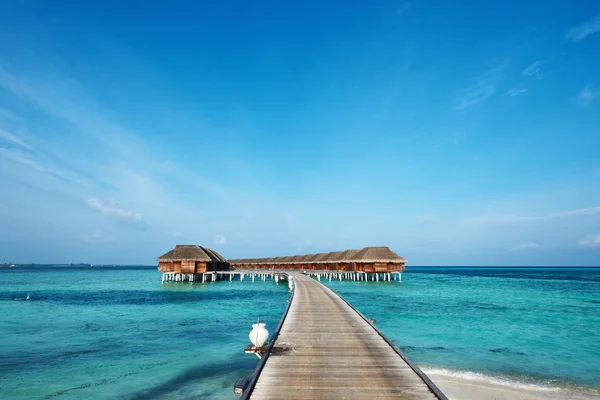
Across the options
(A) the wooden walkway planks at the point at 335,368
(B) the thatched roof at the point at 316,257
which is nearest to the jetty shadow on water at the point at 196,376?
(A) the wooden walkway planks at the point at 335,368

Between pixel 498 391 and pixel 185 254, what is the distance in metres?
49.5

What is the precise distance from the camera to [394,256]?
5509 cm

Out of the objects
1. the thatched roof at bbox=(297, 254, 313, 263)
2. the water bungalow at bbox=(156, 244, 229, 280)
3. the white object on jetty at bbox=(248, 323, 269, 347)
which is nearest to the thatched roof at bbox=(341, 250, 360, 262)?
the thatched roof at bbox=(297, 254, 313, 263)

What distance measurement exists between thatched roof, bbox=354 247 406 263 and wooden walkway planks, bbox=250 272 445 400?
4322 cm

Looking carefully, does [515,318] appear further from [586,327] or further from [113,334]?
[113,334]

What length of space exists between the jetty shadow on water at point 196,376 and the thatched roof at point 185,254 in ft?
135

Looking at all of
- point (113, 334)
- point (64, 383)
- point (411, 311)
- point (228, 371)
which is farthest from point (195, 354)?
point (411, 311)

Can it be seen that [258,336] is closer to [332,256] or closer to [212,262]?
[212,262]

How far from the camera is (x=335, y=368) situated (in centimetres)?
779

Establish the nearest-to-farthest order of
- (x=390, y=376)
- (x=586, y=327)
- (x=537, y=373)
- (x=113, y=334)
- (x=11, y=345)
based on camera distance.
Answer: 1. (x=390, y=376)
2. (x=537, y=373)
3. (x=11, y=345)
4. (x=113, y=334)
5. (x=586, y=327)

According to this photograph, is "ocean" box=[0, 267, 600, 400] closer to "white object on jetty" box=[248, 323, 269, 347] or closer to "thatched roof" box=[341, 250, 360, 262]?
"white object on jetty" box=[248, 323, 269, 347]

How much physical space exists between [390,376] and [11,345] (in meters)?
18.5

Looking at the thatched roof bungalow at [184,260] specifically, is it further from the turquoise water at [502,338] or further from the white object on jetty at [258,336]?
the white object on jetty at [258,336]

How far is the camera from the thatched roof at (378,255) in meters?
54.0
